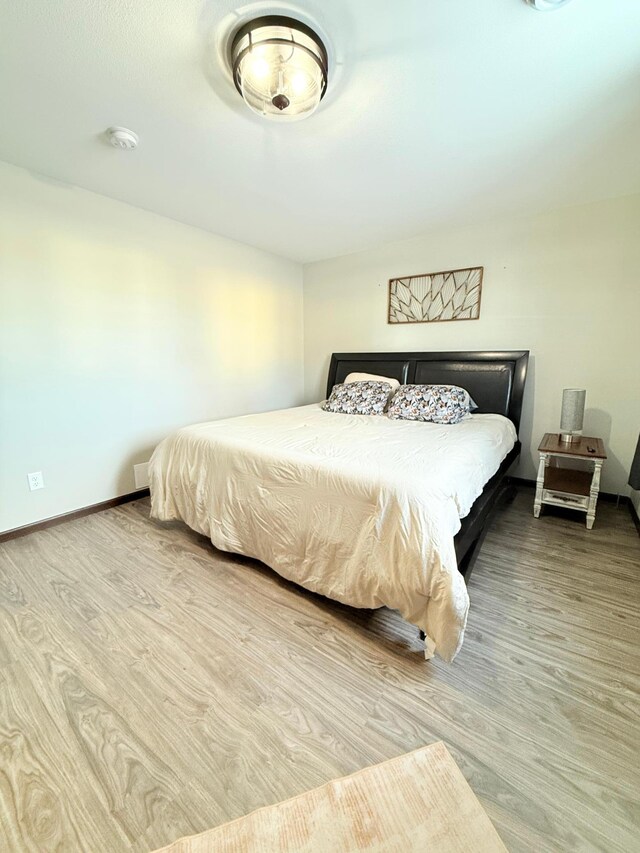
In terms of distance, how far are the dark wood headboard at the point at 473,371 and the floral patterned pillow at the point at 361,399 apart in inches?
14.7

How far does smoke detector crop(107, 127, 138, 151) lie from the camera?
1.69m

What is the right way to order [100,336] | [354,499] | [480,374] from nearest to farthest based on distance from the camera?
[354,499] → [100,336] → [480,374]

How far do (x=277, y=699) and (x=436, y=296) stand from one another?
3.27 m

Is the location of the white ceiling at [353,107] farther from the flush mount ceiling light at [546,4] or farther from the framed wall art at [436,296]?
the framed wall art at [436,296]

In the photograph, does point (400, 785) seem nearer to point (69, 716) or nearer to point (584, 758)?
point (584, 758)

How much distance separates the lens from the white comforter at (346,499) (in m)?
1.28

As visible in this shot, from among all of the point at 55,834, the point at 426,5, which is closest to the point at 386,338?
the point at 426,5

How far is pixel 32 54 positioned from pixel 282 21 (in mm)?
980

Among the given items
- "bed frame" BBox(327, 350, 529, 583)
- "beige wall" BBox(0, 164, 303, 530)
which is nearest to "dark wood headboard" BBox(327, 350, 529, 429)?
"bed frame" BBox(327, 350, 529, 583)

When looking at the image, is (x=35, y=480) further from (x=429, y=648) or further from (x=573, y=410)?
(x=573, y=410)

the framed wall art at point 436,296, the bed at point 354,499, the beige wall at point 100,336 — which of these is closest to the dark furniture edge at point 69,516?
the beige wall at point 100,336

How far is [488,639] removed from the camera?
4.74 ft

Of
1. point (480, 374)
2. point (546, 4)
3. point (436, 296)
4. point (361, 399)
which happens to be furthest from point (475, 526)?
point (436, 296)

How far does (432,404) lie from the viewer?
2660mm
